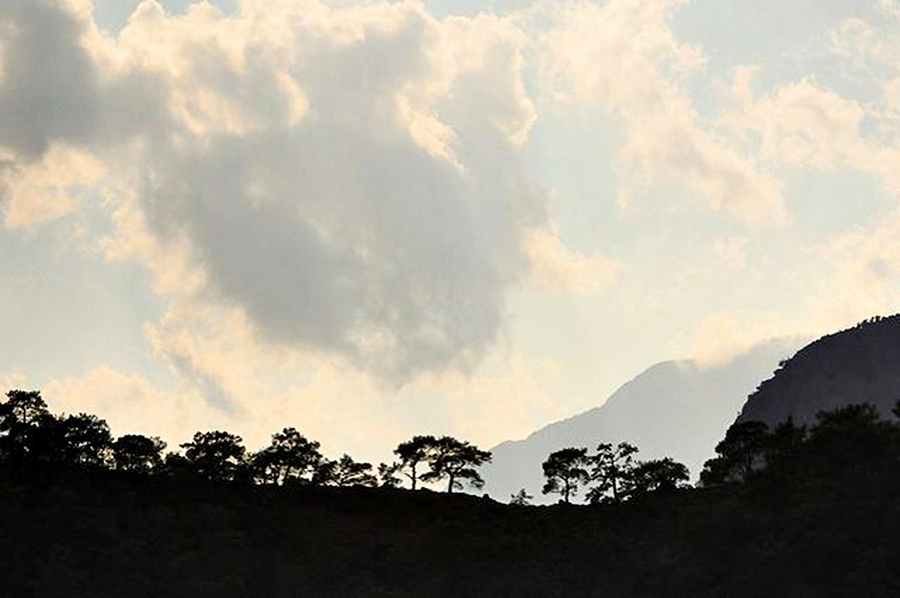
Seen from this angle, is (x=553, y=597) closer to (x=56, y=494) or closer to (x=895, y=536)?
(x=895, y=536)

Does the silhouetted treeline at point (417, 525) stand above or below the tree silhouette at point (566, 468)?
below

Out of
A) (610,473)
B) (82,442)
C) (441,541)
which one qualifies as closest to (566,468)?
(610,473)

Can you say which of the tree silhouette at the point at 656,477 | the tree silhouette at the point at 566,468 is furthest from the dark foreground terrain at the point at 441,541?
the tree silhouette at the point at 566,468

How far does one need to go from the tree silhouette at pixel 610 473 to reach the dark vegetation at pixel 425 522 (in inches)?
13.1

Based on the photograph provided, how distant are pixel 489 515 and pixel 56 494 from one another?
52.3m

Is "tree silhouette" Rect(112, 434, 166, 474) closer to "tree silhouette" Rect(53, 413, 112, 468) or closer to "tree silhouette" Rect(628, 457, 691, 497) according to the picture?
"tree silhouette" Rect(53, 413, 112, 468)

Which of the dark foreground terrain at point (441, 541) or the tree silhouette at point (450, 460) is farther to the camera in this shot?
the tree silhouette at point (450, 460)

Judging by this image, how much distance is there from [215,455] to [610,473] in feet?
188

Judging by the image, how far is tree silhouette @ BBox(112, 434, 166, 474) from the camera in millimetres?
126812

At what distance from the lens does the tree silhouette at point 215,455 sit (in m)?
134

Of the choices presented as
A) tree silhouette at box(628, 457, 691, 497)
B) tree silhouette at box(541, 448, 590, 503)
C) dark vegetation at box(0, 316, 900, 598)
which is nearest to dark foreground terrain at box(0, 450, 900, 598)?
dark vegetation at box(0, 316, 900, 598)

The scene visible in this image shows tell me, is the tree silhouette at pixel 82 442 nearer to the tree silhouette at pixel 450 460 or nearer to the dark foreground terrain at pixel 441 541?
the dark foreground terrain at pixel 441 541

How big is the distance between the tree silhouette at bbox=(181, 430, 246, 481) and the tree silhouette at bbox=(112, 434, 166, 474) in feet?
19.1

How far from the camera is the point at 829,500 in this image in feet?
257
